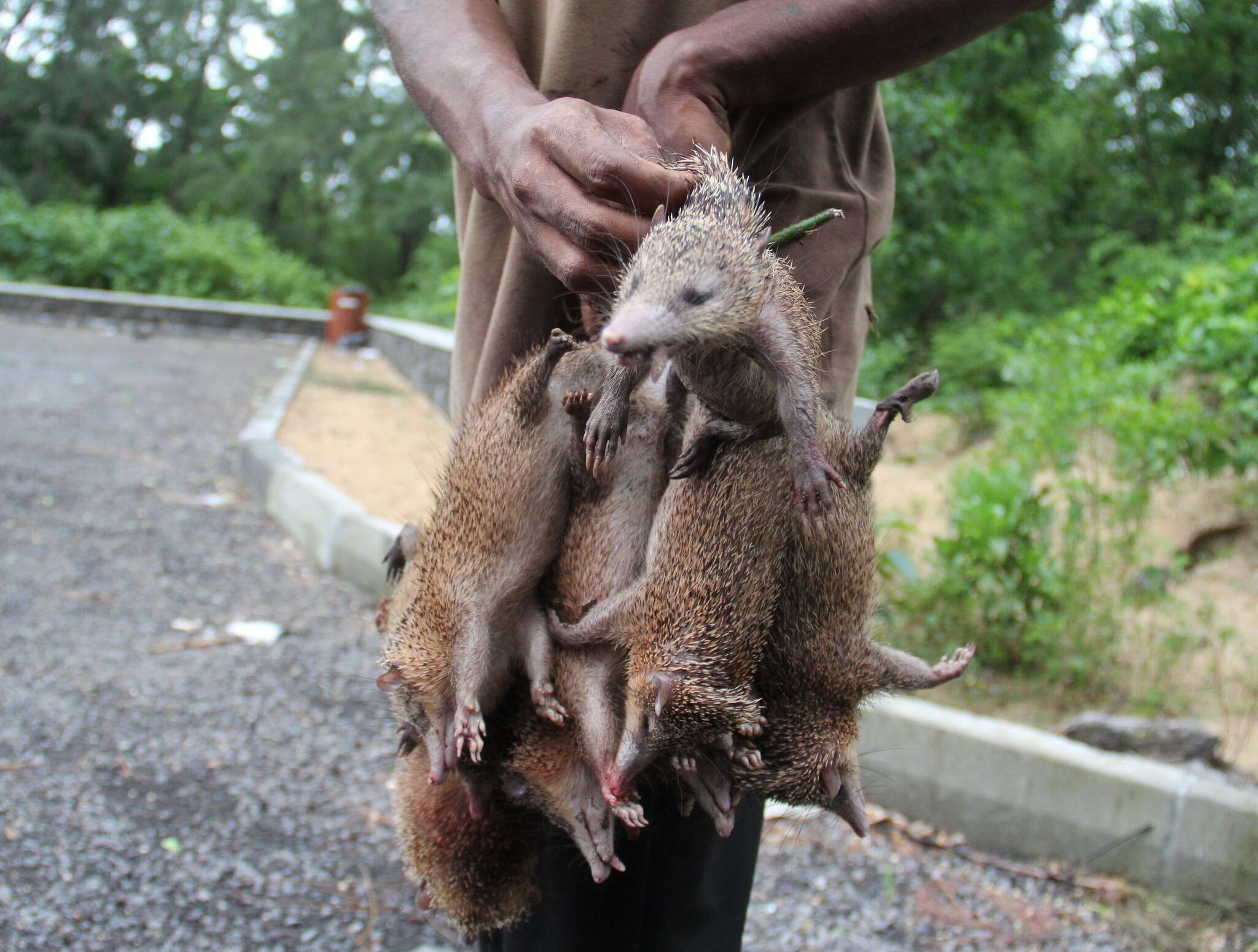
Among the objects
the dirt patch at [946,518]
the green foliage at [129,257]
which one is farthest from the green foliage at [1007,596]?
the green foliage at [129,257]

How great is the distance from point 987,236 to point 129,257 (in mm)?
15984

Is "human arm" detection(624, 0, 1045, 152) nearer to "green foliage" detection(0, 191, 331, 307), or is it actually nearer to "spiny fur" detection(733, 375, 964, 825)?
"spiny fur" detection(733, 375, 964, 825)

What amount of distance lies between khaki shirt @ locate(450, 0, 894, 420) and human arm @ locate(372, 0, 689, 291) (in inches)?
6.0

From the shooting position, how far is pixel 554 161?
130 cm

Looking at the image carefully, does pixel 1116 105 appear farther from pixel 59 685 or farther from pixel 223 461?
pixel 59 685

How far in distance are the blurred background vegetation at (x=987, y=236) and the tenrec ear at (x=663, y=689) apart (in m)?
0.85

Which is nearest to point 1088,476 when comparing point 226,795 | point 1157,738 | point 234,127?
point 1157,738

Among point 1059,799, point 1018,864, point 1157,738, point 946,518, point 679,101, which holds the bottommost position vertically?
point 1018,864

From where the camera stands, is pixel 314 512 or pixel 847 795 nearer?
pixel 847 795

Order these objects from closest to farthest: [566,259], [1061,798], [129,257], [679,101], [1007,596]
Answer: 1. [566,259]
2. [679,101]
3. [1061,798]
4. [1007,596]
5. [129,257]

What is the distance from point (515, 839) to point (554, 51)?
Result: 1307mm

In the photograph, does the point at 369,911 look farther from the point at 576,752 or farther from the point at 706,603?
the point at 706,603

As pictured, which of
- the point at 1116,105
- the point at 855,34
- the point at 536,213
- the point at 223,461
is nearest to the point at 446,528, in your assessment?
the point at 536,213

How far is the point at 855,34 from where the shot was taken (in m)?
1.42
